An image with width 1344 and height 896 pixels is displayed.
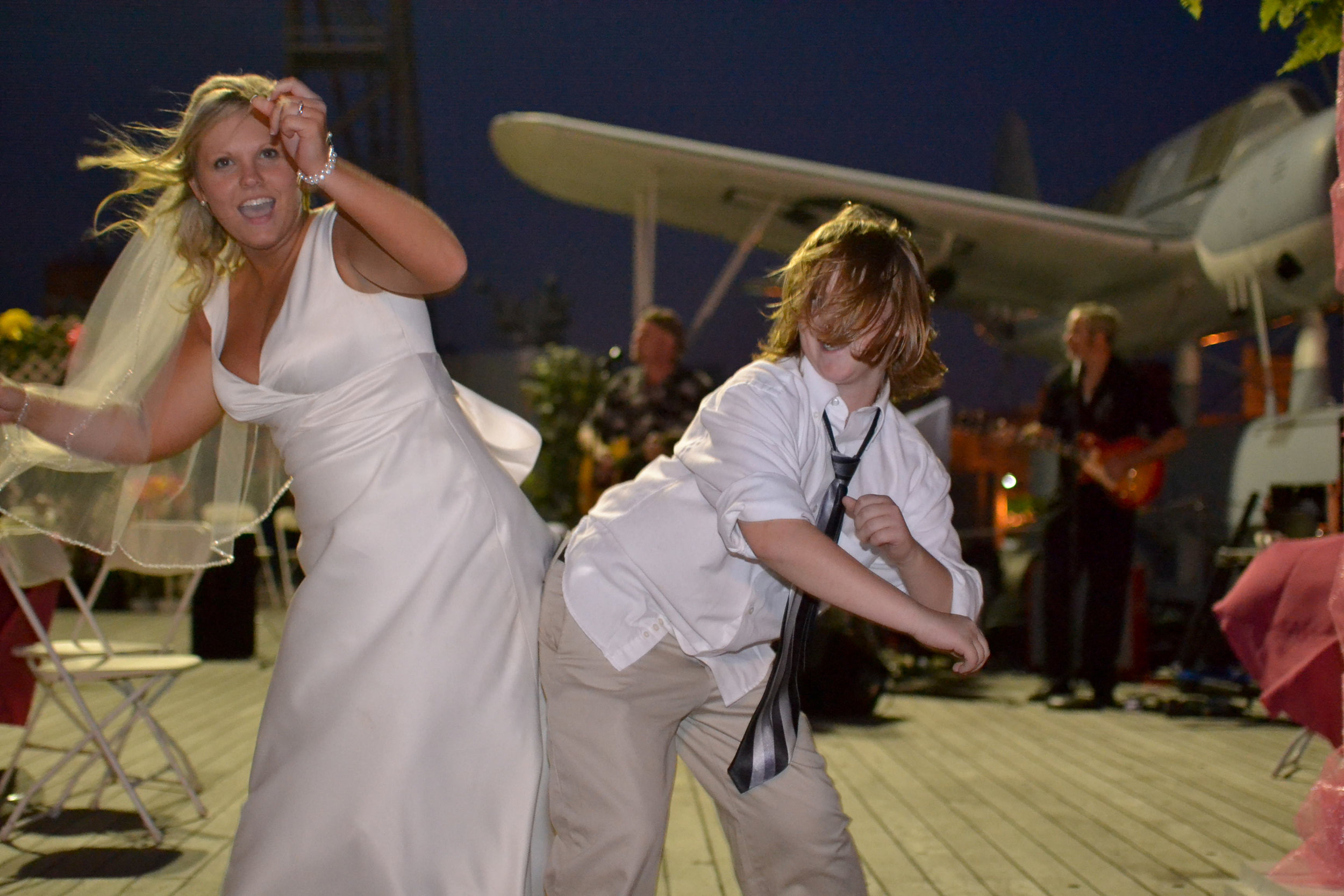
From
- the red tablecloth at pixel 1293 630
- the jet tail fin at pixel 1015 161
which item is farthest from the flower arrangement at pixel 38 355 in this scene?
the jet tail fin at pixel 1015 161

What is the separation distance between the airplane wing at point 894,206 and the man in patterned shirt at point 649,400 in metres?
5.04

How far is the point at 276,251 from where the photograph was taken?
6.08ft

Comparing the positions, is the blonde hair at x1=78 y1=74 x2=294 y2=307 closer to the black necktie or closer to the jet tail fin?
the black necktie

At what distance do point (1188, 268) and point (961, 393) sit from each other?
79.6ft

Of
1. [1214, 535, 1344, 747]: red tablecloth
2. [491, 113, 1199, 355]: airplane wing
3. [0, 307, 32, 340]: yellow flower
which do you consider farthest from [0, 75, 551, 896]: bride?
[491, 113, 1199, 355]: airplane wing

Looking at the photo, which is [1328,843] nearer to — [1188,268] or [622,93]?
[1188,268]

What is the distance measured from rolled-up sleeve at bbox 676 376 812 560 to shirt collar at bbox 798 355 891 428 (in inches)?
1.0

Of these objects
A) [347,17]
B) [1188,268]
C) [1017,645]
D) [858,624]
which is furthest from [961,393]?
[858,624]

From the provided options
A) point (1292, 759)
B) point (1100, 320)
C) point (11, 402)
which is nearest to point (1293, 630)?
point (1292, 759)

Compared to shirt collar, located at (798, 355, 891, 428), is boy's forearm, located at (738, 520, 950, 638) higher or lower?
lower

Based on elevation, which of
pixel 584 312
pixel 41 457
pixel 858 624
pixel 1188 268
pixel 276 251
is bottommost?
pixel 858 624

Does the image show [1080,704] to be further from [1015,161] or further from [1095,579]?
[1015,161]

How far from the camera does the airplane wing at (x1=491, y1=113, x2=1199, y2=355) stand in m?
10.3

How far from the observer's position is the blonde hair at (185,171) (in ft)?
5.81
